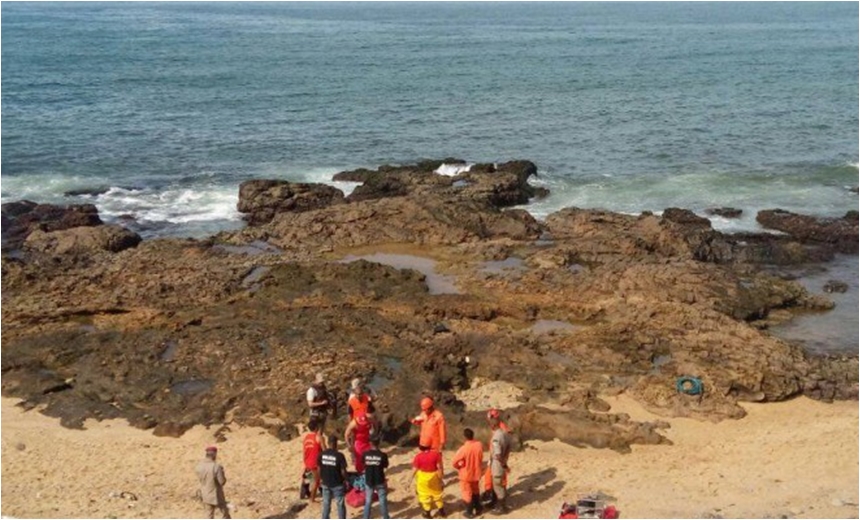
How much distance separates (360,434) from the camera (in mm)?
14203

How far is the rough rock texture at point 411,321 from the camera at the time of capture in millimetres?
18266

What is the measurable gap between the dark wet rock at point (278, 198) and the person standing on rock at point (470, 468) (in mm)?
20892

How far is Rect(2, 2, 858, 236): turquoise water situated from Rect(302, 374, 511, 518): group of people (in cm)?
1953

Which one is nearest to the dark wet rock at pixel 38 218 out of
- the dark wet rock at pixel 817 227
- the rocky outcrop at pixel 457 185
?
the rocky outcrop at pixel 457 185

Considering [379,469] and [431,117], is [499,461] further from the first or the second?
[431,117]

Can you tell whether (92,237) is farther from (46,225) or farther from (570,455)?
(570,455)

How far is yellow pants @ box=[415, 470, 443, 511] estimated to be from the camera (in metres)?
13.0

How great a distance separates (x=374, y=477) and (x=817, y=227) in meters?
23.1

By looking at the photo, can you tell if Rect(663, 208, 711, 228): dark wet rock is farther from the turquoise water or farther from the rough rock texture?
the turquoise water

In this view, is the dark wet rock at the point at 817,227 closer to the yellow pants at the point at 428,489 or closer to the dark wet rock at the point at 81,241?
the yellow pants at the point at 428,489

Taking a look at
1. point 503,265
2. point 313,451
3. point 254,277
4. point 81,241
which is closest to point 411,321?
point 503,265

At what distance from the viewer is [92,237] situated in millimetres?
27844

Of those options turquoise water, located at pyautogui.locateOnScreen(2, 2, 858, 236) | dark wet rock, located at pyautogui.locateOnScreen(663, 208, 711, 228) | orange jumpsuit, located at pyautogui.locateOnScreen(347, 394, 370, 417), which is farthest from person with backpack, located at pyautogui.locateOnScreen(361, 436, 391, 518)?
turquoise water, located at pyautogui.locateOnScreen(2, 2, 858, 236)

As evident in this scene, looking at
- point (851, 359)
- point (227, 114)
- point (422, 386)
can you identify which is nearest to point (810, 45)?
point (227, 114)
